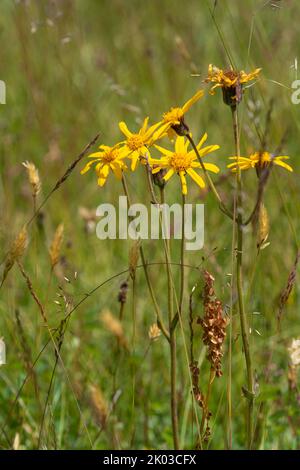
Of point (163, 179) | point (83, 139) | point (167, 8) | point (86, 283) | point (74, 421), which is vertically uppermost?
point (167, 8)

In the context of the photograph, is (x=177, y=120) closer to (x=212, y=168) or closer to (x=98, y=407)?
(x=212, y=168)

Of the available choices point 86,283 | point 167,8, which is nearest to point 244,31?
point 167,8

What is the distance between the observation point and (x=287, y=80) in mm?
2805

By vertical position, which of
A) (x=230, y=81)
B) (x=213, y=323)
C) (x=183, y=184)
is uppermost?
(x=230, y=81)

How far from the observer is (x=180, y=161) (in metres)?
1.17

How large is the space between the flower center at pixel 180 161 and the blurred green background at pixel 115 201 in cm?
12

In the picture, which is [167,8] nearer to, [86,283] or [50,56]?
[50,56]

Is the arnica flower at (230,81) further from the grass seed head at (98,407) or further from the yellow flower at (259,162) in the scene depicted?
the grass seed head at (98,407)

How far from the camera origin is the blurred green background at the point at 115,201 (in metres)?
1.62

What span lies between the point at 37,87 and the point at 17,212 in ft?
1.82

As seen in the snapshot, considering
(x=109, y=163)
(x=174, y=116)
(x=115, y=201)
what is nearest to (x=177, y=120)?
(x=174, y=116)

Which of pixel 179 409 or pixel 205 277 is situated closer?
pixel 205 277

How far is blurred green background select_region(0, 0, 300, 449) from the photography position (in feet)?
5.31

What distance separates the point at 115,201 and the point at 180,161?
4.34ft
